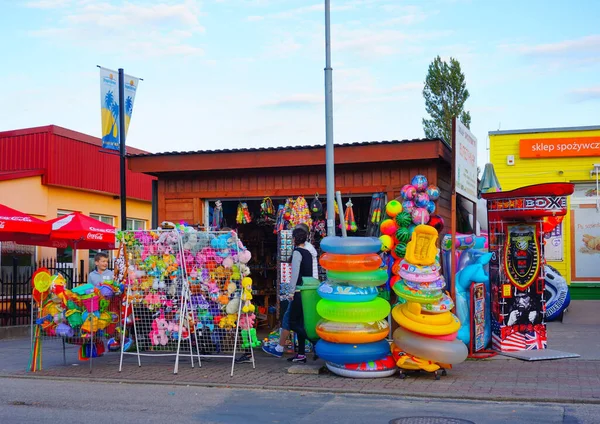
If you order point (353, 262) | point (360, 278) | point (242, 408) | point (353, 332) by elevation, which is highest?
point (353, 262)

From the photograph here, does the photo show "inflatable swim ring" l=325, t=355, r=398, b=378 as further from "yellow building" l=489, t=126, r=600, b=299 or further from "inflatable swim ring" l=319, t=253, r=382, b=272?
"yellow building" l=489, t=126, r=600, b=299

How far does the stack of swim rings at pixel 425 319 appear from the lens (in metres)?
9.44

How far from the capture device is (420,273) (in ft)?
31.5

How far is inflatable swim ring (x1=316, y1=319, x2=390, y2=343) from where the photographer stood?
9500 mm

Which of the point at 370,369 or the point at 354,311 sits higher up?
the point at 354,311

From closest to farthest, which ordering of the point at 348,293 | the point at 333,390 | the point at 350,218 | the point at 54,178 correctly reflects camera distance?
the point at 333,390 → the point at 348,293 → the point at 350,218 → the point at 54,178

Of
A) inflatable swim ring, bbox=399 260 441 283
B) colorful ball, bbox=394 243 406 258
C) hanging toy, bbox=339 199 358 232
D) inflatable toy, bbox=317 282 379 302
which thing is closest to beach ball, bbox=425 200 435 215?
colorful ball, bbox=394 243 406 258

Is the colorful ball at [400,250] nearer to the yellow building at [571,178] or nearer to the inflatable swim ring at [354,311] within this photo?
the inflatable swim ring at [354,311]

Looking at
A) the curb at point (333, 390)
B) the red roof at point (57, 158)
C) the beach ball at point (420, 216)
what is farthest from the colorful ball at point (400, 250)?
the red roof at point (57, 158)

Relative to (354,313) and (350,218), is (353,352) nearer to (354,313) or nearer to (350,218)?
(354,313)

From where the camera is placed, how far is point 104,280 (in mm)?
11195

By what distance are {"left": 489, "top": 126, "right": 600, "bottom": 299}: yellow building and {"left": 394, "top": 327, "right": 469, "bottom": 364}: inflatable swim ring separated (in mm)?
12109

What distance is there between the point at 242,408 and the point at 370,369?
2200 millimetres

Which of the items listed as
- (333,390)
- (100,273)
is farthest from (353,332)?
(100,273)
